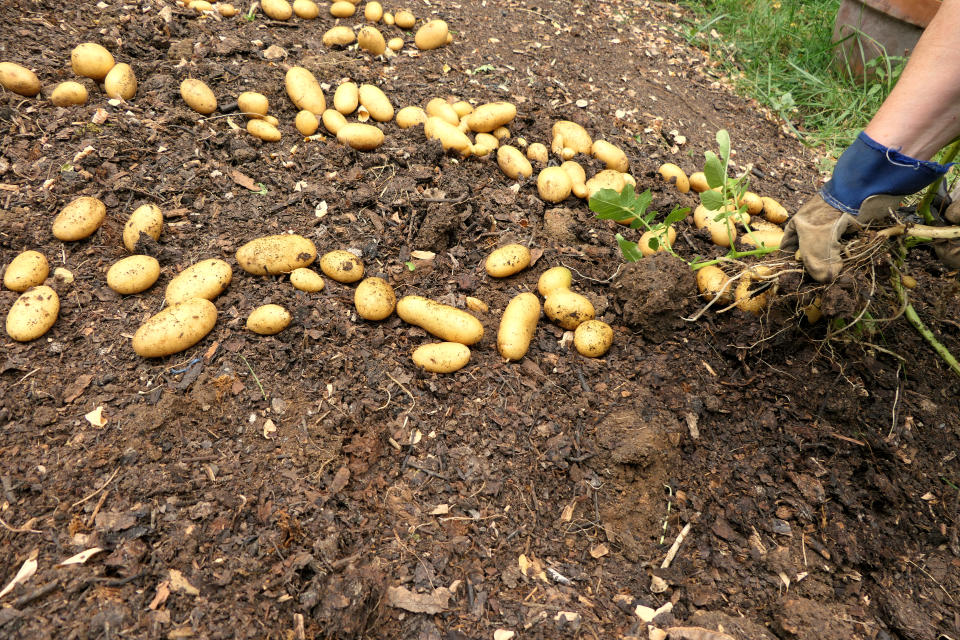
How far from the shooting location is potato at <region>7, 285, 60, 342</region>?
201cm

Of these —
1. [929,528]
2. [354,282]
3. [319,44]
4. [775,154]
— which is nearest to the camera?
[929,528]

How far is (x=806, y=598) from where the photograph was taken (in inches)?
68.7

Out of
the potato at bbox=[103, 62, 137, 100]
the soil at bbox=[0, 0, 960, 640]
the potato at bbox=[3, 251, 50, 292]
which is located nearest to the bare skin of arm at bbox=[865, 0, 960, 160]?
the soil at bbox=[0, 0, 960, 640]

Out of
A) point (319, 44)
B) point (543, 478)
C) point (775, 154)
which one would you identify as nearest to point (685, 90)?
point (775, 154)

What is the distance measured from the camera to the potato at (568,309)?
90.9 inches

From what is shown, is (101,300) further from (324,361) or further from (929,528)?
(929,528)

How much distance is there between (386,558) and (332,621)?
230 mm

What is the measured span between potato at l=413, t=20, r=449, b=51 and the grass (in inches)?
94.3

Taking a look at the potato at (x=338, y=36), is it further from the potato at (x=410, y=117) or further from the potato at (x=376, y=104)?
the potato at (x=410, y=117)

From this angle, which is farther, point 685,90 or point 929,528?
point 685,90

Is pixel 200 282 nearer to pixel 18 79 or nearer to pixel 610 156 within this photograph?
pixel 18 79

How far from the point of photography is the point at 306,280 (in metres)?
2.25

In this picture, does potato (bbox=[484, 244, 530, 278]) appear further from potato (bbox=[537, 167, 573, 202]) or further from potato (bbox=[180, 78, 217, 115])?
potato (bbox=[180, 78, 217, 115])

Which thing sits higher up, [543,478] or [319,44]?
[319,44]
